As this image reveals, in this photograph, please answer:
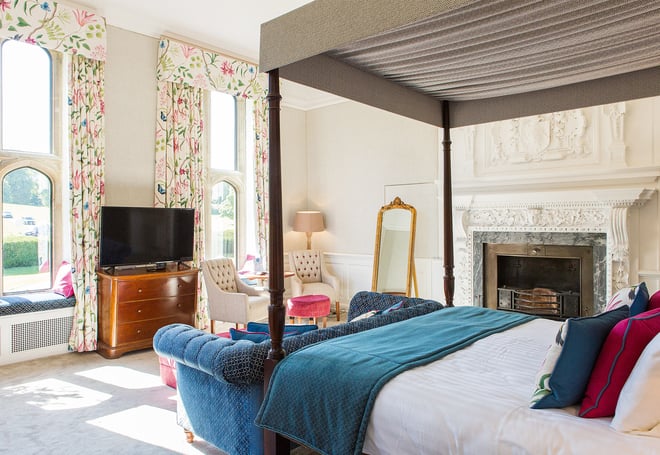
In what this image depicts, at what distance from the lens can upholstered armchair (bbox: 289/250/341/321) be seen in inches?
245

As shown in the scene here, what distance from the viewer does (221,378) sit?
2221 mm

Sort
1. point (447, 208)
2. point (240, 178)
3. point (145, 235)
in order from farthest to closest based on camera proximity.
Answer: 1. point (240, 178)
2. point (145, 235)
3. point (447, 208)

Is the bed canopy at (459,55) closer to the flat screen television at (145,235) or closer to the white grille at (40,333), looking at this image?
the flat screen television at (145,235)

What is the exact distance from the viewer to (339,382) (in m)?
1.89

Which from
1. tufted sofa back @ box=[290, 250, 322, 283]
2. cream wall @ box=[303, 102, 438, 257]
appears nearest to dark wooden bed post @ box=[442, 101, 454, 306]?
cream wall @ box=[303, 102, 438, 257]

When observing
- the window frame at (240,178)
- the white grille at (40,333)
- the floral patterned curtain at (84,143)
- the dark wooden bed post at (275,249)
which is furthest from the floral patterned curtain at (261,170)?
the dark wooden bed post at (275,249)

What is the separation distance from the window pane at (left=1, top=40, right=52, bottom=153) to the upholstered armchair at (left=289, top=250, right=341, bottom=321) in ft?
10.4

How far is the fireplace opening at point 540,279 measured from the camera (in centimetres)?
486

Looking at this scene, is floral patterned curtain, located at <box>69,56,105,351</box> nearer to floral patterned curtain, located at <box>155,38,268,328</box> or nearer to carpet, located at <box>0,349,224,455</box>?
carpet, located at <box>0,349,224,455</box>

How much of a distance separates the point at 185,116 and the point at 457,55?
3.97m

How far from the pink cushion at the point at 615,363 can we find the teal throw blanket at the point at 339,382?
0.64 meters

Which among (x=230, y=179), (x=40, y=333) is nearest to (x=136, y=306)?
(x=40, y=333)

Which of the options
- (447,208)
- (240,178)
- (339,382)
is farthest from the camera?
(240,178)

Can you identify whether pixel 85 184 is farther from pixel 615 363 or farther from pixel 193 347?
pixel 615 363
